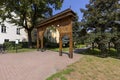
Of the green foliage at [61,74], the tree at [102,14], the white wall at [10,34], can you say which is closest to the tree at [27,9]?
the white wall at [10,34]

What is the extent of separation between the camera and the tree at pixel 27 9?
29.1 meters

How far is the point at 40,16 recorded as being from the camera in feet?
107

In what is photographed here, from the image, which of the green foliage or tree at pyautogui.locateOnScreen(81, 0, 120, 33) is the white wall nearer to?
tree at pyautogui.locateOnScreen(81, 0, 120, 33)

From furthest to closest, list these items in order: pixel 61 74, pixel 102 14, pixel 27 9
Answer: pixel 27 9 → pixel 102 14 → pixel 61 74

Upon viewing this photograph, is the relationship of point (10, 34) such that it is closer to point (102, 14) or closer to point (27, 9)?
point (27, 9)

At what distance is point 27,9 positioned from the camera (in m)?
29.0

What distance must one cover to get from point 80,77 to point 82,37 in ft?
35.7

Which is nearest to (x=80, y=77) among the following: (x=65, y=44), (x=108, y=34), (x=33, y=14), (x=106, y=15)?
(x=108, y=34)

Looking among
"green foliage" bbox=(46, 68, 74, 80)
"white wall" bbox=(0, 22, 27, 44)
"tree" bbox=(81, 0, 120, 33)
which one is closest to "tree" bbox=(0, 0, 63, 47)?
"white wall" bbox=(0, 22, 27, 44)

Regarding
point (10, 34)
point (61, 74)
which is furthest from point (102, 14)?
point (10, 34)

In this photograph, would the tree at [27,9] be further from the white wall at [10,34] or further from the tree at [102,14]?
the tree at [102,14]

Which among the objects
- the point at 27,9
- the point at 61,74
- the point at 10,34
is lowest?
the point at 61,74

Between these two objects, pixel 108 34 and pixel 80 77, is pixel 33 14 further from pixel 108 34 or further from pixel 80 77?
pixel 80 77

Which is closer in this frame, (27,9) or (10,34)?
(27,9)
